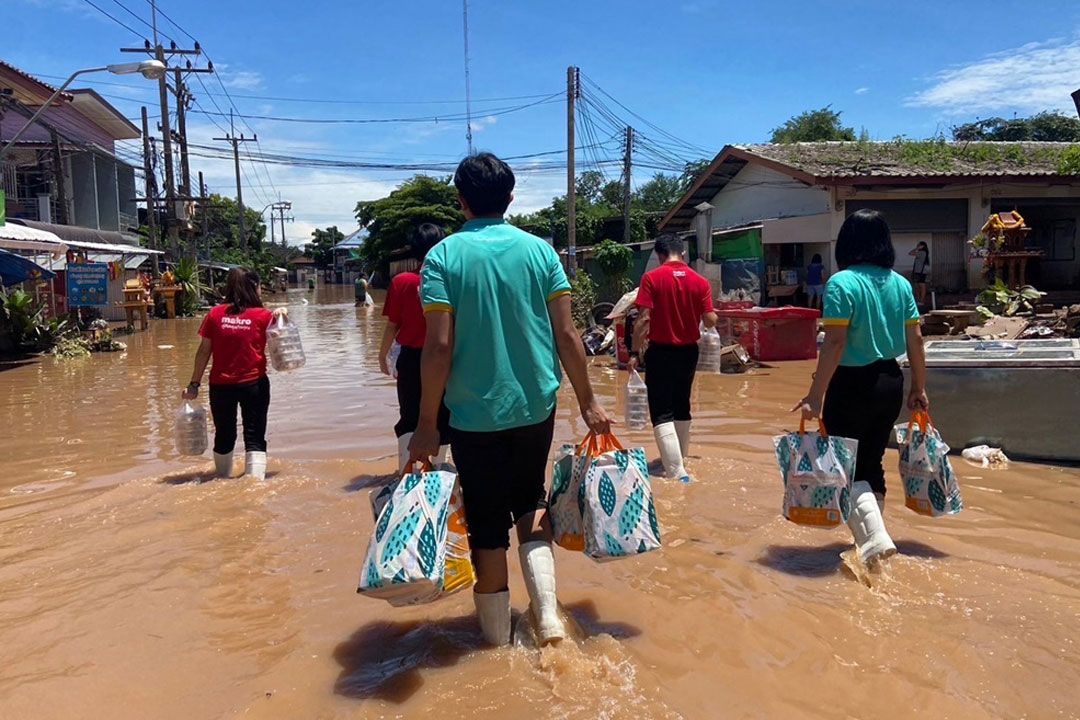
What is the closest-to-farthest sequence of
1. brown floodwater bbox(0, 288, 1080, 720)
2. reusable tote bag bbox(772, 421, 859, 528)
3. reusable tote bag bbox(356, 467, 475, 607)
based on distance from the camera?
reusable tote bag bbox(356, 467, 475, 607)
brown floodwater bbox(0, 288, 1080, 720)
reusable tote bag bbox(772, 421, 859, 528)

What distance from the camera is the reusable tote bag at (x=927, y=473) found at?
409 centimetres

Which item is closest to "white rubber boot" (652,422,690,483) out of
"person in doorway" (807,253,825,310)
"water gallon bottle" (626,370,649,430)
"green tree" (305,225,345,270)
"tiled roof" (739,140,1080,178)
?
"water gallon bottle" (626,370,649,430)

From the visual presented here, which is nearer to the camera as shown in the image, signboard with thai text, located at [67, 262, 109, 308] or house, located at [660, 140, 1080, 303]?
house, located at [660, 140, 1080, 303]

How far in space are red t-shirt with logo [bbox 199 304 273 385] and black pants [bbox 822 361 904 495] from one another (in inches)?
149

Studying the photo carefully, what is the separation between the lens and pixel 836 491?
12.1 feet

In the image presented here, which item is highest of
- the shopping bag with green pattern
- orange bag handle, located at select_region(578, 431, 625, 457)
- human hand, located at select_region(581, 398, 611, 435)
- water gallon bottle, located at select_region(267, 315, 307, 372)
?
water gallon bottle, located at select_region(267, 315, 307, 372)

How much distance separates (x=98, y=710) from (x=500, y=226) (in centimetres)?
220

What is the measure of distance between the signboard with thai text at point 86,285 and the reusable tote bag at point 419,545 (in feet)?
57.9

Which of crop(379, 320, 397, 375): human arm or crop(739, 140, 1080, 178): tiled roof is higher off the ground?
crop(739, 140, 1080, 178): tiled roof

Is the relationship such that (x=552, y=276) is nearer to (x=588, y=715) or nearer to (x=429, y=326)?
(x=429, y=326)

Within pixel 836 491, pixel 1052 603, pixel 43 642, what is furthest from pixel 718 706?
pixel 43 642

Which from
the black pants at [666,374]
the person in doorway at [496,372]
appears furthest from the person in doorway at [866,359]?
the black pants at [666,374]

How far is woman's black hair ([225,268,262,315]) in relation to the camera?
5.68m

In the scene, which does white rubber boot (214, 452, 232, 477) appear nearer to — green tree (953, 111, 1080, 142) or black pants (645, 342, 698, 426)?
black pants (645, 342, 698, 426)
